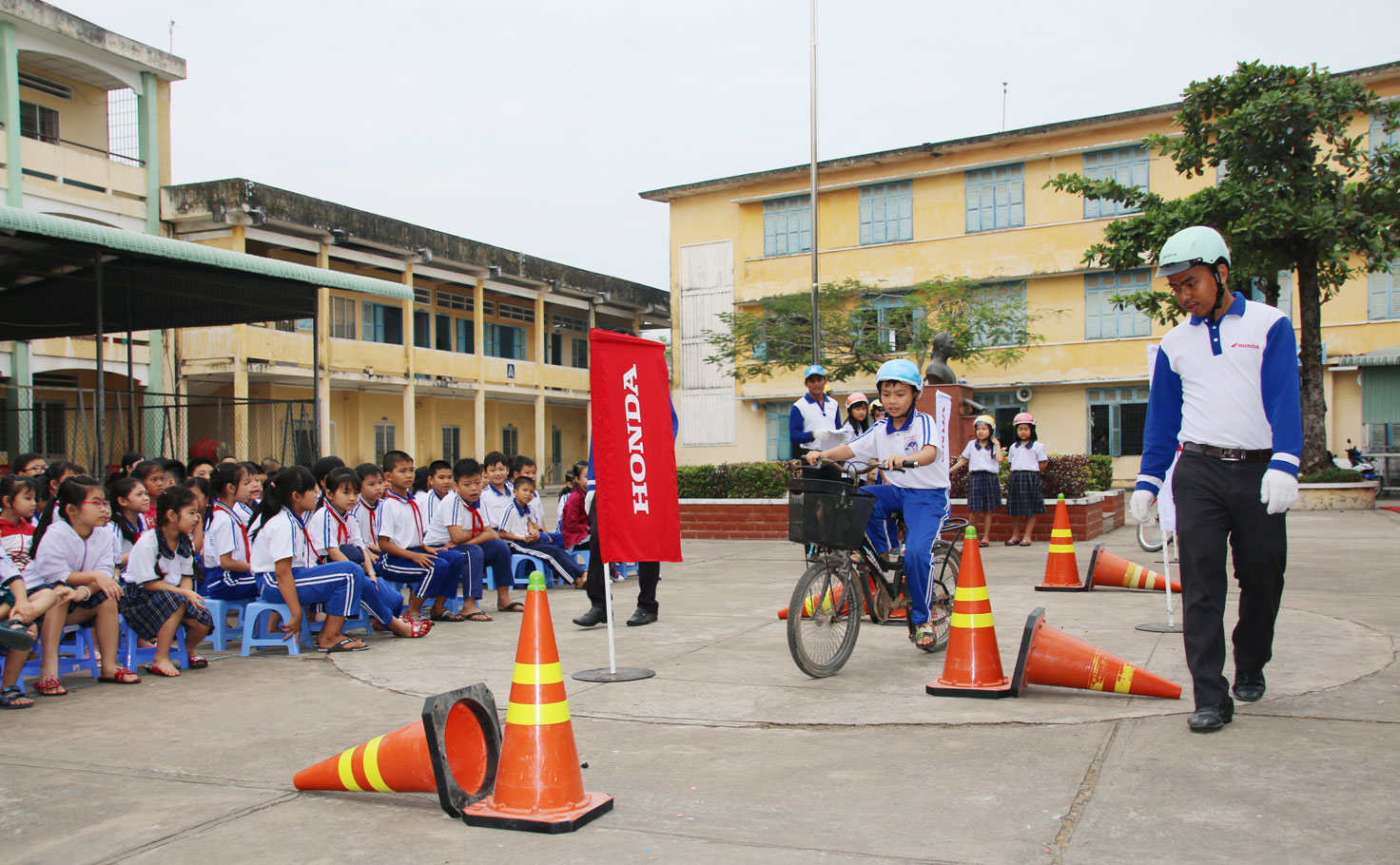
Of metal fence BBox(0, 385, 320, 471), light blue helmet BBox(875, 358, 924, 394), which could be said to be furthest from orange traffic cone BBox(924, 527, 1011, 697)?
metal fence BBox(0, 385, 320, 471)

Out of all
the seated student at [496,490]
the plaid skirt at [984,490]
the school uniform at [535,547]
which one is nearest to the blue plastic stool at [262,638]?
the seated student at [496,490]

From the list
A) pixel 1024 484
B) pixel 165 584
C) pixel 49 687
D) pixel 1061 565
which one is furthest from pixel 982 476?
pixel 49 687

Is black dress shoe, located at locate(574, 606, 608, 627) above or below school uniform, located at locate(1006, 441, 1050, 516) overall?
below

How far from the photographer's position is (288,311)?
48.0 ft

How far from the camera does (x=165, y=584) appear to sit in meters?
6.02

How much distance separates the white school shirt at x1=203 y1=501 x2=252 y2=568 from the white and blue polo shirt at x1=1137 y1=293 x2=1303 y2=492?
211 inches

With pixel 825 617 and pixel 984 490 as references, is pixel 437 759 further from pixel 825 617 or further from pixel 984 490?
pixel 984 490

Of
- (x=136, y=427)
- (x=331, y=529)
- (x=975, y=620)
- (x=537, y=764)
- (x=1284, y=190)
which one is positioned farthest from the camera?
(x=136, y=427)

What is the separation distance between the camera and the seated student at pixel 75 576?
5.48 meters

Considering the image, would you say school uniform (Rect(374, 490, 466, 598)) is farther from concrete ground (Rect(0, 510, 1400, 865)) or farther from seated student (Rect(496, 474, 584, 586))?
seated student (Rect(496, 474, 584, 586))

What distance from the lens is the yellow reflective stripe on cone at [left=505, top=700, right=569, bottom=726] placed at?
11.3ft

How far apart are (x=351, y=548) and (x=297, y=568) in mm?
655

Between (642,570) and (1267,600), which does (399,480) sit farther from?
(1267,600)

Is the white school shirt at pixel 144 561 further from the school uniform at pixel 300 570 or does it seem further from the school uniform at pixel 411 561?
the school uniform at pixel 411 561
